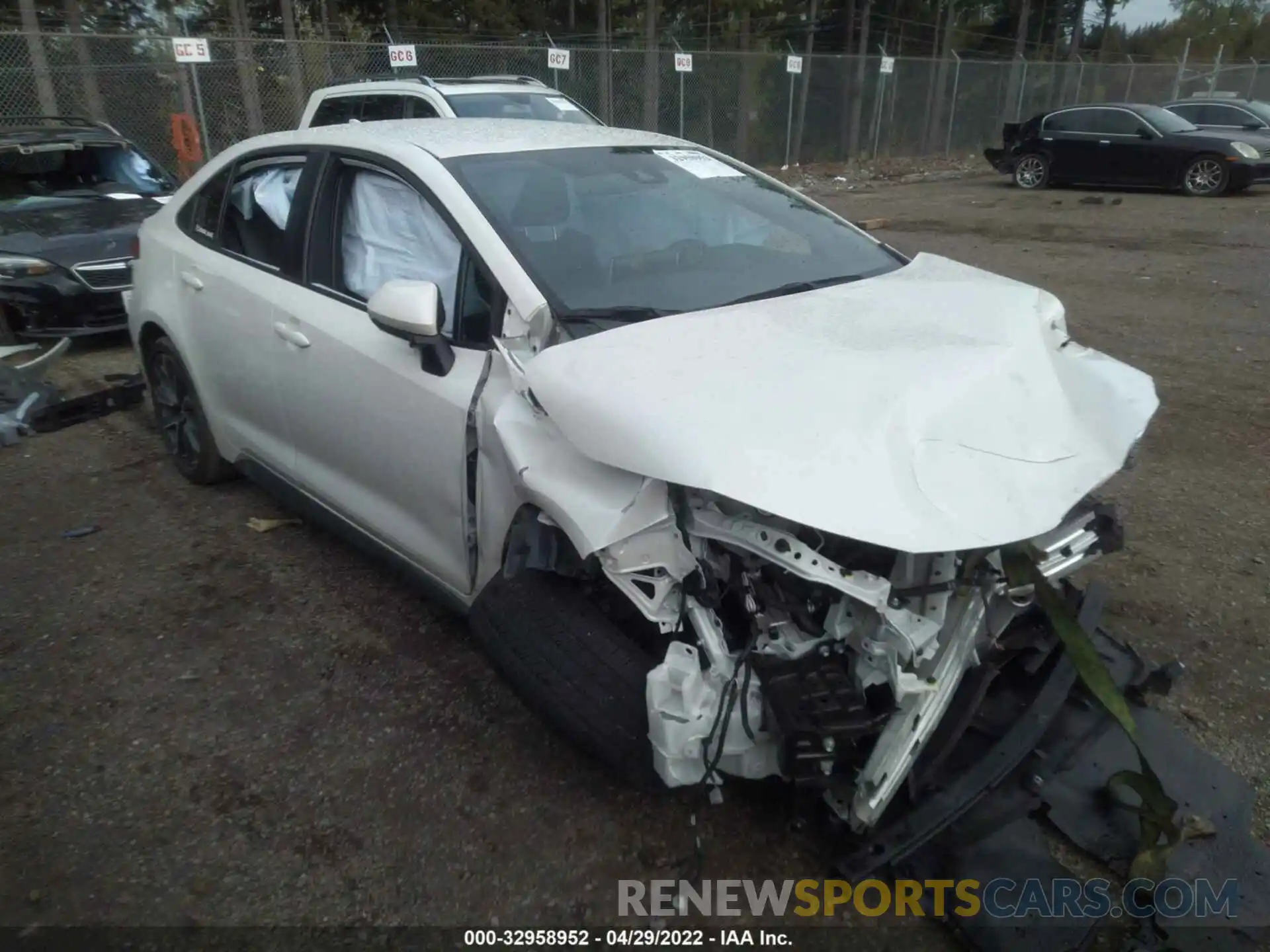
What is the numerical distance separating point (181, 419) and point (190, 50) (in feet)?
27.9

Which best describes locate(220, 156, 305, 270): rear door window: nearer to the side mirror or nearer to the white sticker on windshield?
the side mirror

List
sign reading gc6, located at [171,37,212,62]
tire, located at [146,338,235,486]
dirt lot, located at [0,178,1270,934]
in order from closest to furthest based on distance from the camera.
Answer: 1. dirt lot, located at [0,178,1270,934]
2. tire, located at [146,338,235,486]
3. sign reading gc6, located at [171,37,212,62]

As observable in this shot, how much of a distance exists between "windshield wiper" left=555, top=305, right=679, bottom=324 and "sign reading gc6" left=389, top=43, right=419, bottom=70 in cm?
1276

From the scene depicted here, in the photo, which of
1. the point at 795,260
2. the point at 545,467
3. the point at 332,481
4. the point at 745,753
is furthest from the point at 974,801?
the point at 332,481

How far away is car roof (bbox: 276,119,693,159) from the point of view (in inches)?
134

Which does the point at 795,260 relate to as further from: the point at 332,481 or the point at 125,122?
the point at 125,122

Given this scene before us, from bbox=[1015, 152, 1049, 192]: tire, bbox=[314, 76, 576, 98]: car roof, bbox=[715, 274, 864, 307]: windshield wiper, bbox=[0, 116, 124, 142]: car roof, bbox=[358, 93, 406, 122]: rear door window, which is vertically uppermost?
bbox=[314, 76, 576, 98]: car roof

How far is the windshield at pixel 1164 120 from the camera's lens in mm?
16453

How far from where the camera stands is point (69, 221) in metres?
7.32

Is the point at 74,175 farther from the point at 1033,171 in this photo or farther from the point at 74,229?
the point at 1033,171

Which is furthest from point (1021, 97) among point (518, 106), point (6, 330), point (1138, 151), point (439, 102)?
point (6, 330)

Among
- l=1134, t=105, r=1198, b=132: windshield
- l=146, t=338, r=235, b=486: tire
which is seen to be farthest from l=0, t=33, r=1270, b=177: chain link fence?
l=146, t=338, r=235, b=486: tire

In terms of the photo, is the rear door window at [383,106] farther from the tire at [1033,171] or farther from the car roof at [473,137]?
the tire at [1033,171]

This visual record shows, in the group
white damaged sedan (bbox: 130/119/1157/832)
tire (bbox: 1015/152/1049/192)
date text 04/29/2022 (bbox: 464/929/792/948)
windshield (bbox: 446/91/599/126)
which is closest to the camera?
white damaged sedan (bbox: 130/119/1157/832)
